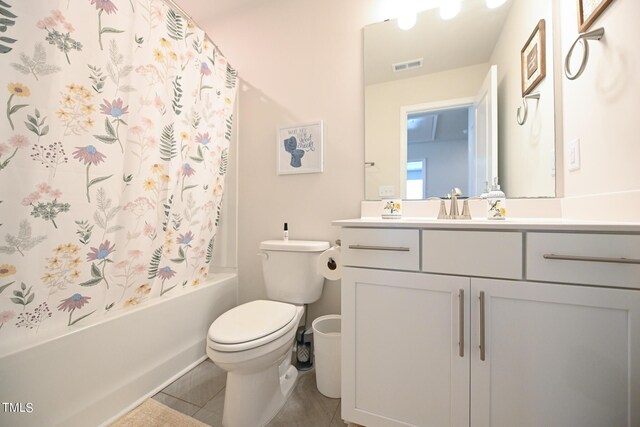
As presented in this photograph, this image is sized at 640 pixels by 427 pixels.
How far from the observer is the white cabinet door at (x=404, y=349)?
0.84 metres

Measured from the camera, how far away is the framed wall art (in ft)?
5.24

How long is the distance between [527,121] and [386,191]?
74 centimetres

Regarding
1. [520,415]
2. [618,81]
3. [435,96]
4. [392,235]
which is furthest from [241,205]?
[618,81]

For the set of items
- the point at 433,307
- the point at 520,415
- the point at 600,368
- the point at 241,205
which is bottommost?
the point at 520,415

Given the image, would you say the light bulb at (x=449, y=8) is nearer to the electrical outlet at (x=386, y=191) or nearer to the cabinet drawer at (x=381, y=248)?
the electrical outlet at (x=386, y=191)

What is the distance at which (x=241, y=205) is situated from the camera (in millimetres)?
1837

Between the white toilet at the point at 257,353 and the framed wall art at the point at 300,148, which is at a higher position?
the framed wall art at the point at 300,148

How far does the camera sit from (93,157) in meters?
0.98

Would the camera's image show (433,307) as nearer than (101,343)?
Yes

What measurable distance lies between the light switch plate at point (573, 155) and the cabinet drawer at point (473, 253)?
585 millimetres

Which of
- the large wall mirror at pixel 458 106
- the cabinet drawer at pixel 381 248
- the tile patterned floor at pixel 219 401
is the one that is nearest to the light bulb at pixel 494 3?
the large wall mirror at pixel 458 106

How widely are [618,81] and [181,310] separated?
2111mm

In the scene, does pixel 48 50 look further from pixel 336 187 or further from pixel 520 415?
pixel 520 415

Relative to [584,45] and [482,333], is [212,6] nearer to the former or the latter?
[584,45]
